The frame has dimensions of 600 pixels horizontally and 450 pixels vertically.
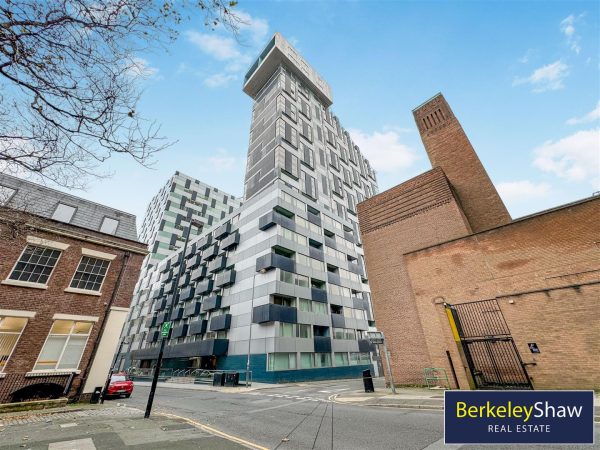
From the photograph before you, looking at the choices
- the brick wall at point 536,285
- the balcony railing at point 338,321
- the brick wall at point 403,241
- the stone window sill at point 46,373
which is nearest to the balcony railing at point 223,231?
the balcony railing at point 338,321

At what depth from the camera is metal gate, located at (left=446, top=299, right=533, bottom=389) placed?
455 inches

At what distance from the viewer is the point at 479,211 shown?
61.8ft

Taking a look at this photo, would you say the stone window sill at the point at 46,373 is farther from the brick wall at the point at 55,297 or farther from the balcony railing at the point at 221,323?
the balcony railing at the point at 221,323

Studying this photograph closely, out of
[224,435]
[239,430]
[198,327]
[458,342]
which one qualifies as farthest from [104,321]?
[198,327]

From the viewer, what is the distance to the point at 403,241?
18.9 meters

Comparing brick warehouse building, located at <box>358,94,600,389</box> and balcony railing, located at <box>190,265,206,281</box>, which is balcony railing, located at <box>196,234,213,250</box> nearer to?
balcony railing, located at <box>190,265,206,281</box>

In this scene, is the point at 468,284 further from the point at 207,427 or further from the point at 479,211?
the point at 207,427

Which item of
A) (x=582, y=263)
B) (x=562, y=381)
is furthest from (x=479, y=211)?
(x=562, y=381)

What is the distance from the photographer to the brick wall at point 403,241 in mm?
15766

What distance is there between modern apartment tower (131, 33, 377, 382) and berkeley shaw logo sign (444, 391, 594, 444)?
2003cm

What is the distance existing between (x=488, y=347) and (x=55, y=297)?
→ 2059cm

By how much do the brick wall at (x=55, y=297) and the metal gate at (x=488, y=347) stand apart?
1766cm

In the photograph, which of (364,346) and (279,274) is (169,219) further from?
(364,346)

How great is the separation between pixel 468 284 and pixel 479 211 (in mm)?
7476
